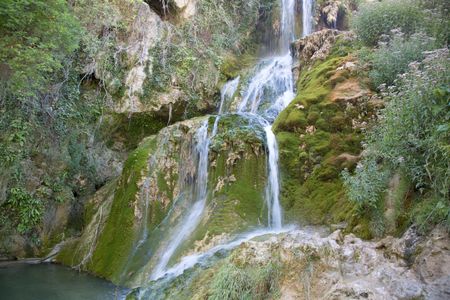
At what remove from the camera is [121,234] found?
8.02 meters

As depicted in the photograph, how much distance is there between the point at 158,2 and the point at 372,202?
37.6ft

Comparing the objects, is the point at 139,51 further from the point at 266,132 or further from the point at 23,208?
the point at 266,132

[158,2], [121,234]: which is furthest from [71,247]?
[158,2]

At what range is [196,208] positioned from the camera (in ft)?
25.9

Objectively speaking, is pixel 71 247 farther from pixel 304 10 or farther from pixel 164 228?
pixel 304 10

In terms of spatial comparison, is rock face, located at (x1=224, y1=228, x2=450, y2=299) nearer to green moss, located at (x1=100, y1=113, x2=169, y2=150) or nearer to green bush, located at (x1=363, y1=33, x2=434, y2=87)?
green bush, located at (x1=363, y1=33, x2=434, y2=87)

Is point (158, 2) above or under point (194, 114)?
above

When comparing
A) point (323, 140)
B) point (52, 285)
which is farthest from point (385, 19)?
point (52, 285)

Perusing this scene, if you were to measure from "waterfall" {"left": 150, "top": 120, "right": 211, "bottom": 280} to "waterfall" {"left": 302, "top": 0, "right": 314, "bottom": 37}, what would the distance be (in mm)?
8340

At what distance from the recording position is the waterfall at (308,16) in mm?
15188

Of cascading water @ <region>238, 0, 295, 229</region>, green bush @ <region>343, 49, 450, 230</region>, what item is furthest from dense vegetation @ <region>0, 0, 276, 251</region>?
green bush @ <region>343, 49, 450, 230</region>

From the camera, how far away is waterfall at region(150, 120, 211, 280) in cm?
694

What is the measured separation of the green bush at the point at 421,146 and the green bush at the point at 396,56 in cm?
177

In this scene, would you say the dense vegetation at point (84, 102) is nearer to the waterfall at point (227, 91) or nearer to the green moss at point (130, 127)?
the green moss at point (130, 127)
